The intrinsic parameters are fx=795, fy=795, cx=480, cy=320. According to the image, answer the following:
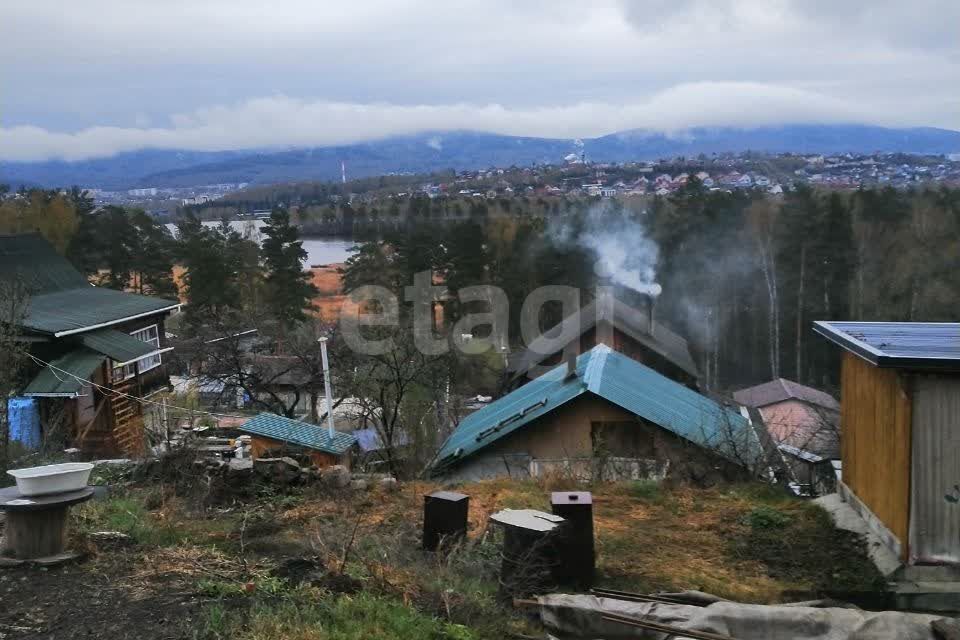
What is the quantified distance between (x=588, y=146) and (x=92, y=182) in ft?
199

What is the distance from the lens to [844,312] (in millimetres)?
28672

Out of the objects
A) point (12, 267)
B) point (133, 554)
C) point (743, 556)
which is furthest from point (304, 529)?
point (12, 267)

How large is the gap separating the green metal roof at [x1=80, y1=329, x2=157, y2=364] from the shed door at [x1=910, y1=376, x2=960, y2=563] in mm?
16339

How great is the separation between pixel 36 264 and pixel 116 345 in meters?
4.23

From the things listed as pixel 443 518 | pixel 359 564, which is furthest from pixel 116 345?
pixel 359 564

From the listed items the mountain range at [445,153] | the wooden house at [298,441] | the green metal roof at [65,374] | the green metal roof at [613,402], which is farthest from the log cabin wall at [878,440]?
the mountain range at [445,153]

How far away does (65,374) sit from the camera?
16516 mm

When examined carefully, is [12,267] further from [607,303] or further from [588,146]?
[588,146]

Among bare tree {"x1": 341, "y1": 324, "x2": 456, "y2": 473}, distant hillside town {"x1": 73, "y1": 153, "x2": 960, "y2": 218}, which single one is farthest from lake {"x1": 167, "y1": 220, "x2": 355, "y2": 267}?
bare tree {"x1": 341, "y1": 324, "x2": 456, "y2": 473}

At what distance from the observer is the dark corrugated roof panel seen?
5811 millimetres

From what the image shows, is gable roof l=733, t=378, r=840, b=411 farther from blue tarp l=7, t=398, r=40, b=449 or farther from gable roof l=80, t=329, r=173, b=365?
blue tarp l=7, t=398, r=40, b=449

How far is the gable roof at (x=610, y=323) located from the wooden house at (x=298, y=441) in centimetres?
970

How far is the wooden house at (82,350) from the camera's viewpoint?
16.5 metres

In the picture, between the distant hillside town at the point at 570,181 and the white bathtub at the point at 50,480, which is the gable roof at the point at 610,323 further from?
the white bathtub at the point at 50,480
